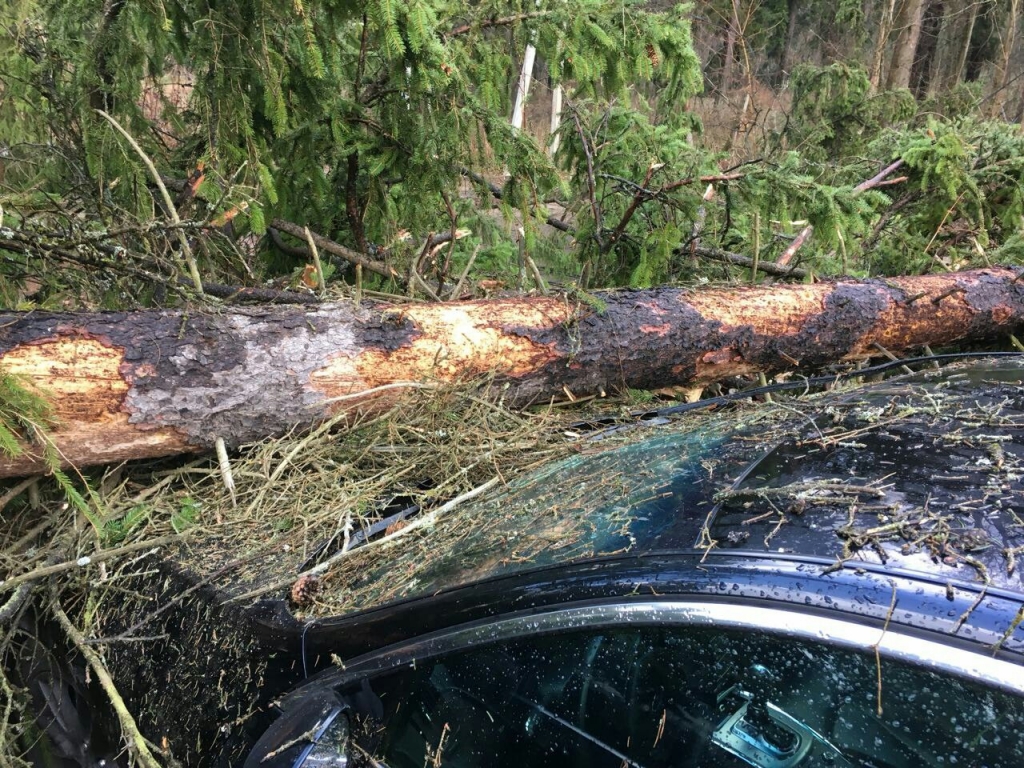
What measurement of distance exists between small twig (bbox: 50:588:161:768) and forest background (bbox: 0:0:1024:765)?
1.0 inches

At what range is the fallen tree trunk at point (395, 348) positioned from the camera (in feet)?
8.51

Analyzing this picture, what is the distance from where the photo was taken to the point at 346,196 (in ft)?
14.5

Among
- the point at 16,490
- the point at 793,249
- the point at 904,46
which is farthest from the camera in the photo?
the point at 904,46

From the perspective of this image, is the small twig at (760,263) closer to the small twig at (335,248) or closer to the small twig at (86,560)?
the small twig at (335,248)

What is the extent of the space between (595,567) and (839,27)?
21600 millimetres

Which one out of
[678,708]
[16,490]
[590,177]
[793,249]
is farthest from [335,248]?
[678,708]

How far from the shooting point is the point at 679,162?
4.53m

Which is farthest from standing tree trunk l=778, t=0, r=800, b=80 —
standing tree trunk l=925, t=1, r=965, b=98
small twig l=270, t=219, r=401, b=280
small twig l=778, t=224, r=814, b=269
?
small twig l=270, t=219, r=401, b=280

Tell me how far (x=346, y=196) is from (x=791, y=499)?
380 centimetres

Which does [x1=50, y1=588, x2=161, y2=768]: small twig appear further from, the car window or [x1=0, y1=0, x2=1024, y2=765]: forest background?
the car window

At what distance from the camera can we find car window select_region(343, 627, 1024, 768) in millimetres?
956

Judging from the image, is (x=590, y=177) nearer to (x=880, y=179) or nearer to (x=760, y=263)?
(x=760, y=263)

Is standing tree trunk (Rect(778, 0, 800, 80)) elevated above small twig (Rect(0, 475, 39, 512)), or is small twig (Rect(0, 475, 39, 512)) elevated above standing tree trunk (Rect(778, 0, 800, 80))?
standing tree trunk (Rect(778, 0, 800, 80))

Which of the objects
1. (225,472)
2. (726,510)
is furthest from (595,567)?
(225,472)
